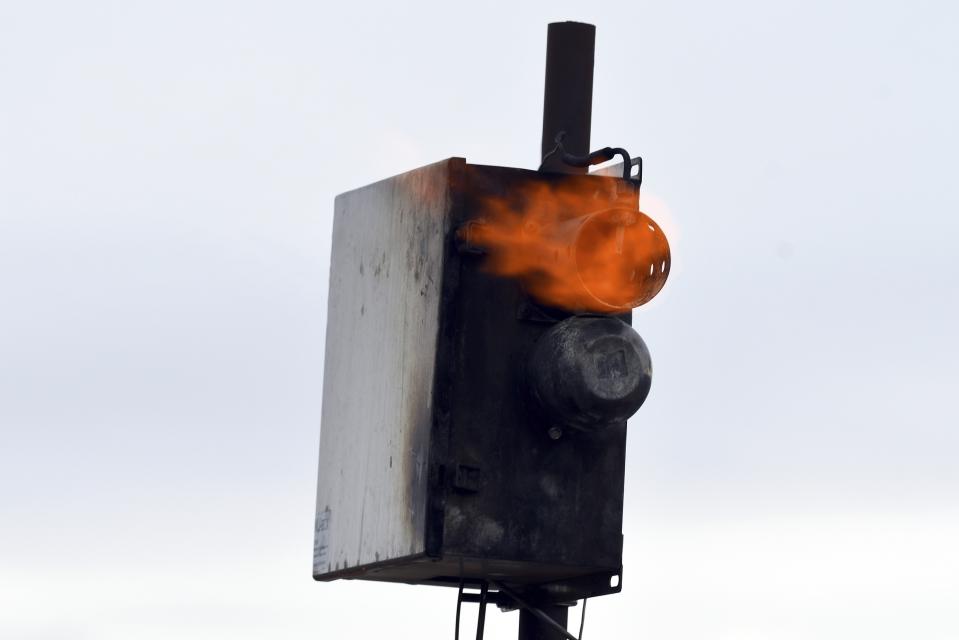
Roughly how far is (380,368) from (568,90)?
134 centimetres

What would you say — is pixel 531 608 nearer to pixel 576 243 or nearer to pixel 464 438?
pixel 464 438

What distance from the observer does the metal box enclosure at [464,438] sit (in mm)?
9438

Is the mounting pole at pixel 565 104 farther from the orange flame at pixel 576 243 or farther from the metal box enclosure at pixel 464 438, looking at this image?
the orange flame at pixel 576 243

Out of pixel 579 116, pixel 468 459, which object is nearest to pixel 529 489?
pixel 468 459

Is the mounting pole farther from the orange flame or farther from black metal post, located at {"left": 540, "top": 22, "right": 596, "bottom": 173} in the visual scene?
the orange flame

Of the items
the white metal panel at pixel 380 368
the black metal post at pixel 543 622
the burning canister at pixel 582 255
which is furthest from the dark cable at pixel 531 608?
the burning canister at pixel 582 255

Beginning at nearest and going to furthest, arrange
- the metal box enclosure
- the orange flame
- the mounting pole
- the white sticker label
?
the orange flame → the metal box enclosure → the mounting pole → the white sticker label

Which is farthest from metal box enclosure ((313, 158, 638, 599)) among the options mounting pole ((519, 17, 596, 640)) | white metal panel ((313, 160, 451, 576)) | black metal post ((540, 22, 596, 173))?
black metal post ((540, 22, 596, 173))

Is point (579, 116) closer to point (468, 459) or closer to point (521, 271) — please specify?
point (521, 271)

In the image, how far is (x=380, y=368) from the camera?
33.2ft

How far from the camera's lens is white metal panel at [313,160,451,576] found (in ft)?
31.6

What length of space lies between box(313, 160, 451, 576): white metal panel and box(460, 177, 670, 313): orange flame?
228mm

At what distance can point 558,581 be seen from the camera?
9930 millimetres

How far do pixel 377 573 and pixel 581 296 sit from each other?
60.3 inches
